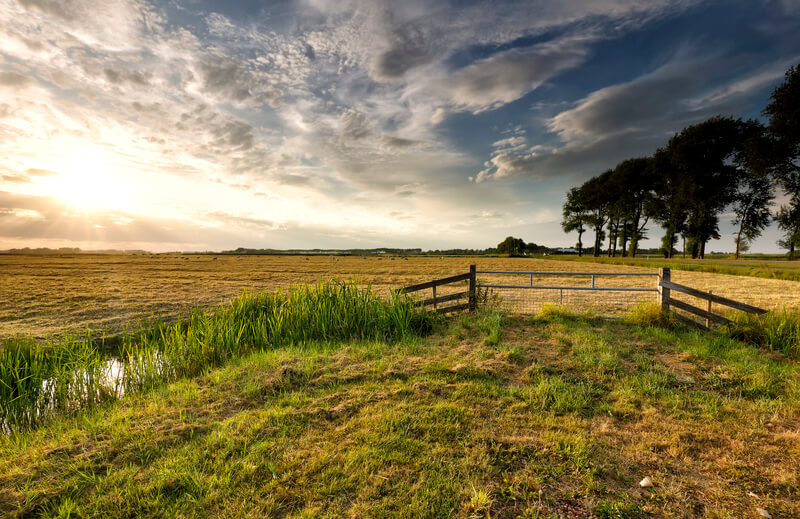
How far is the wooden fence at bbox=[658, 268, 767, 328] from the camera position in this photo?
8.46 meters

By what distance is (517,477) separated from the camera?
345cm

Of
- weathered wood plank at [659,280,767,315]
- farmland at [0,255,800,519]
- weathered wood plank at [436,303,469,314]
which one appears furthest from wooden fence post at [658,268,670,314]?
weathered wood plank at [436,303,469,314]

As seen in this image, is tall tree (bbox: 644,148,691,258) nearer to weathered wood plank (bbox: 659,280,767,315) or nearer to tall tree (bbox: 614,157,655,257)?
tall tree (bbox: 614,157,655,257)

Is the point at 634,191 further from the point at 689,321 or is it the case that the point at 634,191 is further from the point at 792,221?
the point at 689,321

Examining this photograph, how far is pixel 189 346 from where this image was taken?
834 cm

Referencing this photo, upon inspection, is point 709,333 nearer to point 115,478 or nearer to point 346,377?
point 346,377

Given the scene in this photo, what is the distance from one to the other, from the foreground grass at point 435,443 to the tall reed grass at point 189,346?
5.07 ft

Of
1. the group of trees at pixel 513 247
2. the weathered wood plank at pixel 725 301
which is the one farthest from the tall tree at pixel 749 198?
the group of trees at pixel 513 247

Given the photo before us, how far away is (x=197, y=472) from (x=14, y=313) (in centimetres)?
2120

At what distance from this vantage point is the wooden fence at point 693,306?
8461 mm

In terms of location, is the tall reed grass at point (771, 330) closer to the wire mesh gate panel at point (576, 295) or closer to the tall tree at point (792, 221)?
the wire mesh gate panel at point (576, 295)

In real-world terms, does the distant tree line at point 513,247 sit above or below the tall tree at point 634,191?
below

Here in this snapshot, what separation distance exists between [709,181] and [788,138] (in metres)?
11.1

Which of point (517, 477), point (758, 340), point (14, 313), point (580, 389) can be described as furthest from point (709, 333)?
point (14, 313)
